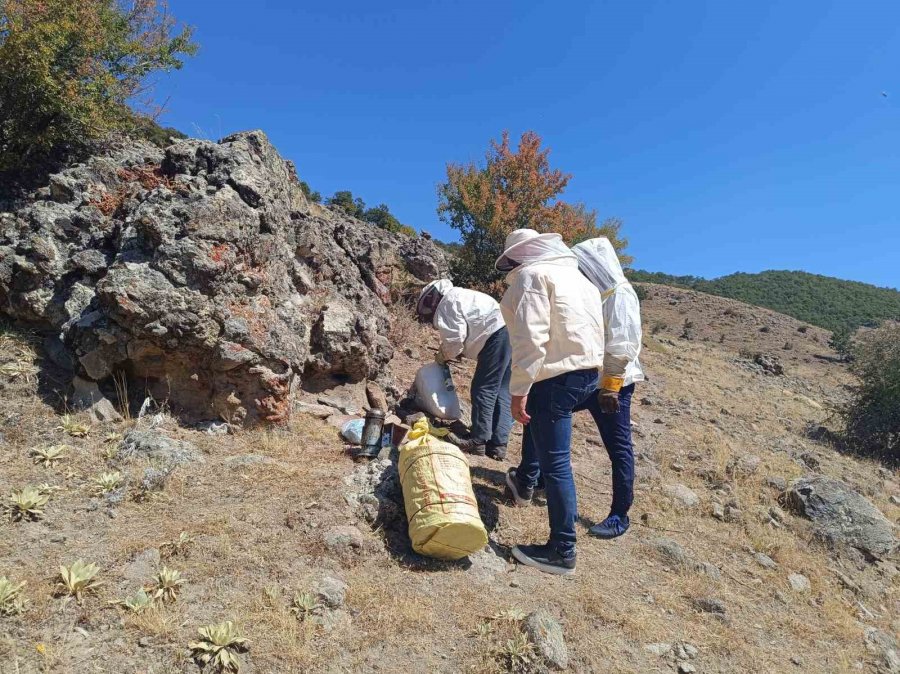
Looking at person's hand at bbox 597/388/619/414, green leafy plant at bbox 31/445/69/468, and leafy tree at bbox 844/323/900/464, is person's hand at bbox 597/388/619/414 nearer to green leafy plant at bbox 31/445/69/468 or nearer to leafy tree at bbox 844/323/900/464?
green leafy plant at bbox 31/445/69/468

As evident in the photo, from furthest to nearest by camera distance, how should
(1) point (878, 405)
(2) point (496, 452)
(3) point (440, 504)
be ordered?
1. (1) point (878, 405)
2. (2) point (496, 452)
3. (3) point (440, 504)

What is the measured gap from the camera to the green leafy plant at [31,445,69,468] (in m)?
3.12

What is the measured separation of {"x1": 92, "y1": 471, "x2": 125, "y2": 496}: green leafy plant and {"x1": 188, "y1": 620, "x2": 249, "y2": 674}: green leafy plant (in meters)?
1.37

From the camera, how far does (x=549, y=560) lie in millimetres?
3025

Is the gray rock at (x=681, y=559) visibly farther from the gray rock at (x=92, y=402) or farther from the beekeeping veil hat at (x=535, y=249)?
the gray rock at (x=92, y=402)

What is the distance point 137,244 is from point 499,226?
28.8 ft

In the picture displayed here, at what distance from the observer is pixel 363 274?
7434 millimetres

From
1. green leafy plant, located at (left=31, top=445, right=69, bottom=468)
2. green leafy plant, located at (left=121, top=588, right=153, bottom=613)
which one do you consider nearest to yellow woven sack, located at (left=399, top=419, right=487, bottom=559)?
green leafy plant, located at (left=121, top=588, right=153, bottom=613)

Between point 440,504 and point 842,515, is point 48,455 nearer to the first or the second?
point 440,504

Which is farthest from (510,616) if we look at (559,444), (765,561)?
(765,561)

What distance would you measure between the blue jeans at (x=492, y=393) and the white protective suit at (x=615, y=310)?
1.11m

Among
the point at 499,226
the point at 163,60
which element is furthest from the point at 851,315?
the point at 163,60

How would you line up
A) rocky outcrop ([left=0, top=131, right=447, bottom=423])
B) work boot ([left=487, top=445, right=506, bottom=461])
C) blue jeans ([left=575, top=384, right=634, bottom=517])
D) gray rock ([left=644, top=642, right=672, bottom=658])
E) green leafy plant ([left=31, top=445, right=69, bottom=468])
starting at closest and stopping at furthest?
1. gray rock ([left=644, top=642, right=672, bottom=658])
2. green leafy plant ([left=31, top=445, right=69, bottom=468])
3. blue jeans ([left=575, top=384, right=634, bottom=517])
4. rocky outcrop ([left=0, top=131, right=447, bottom=423])
5. work boot ([left=487, top=445, right=506, bottom=461])

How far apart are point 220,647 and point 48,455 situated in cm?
204
